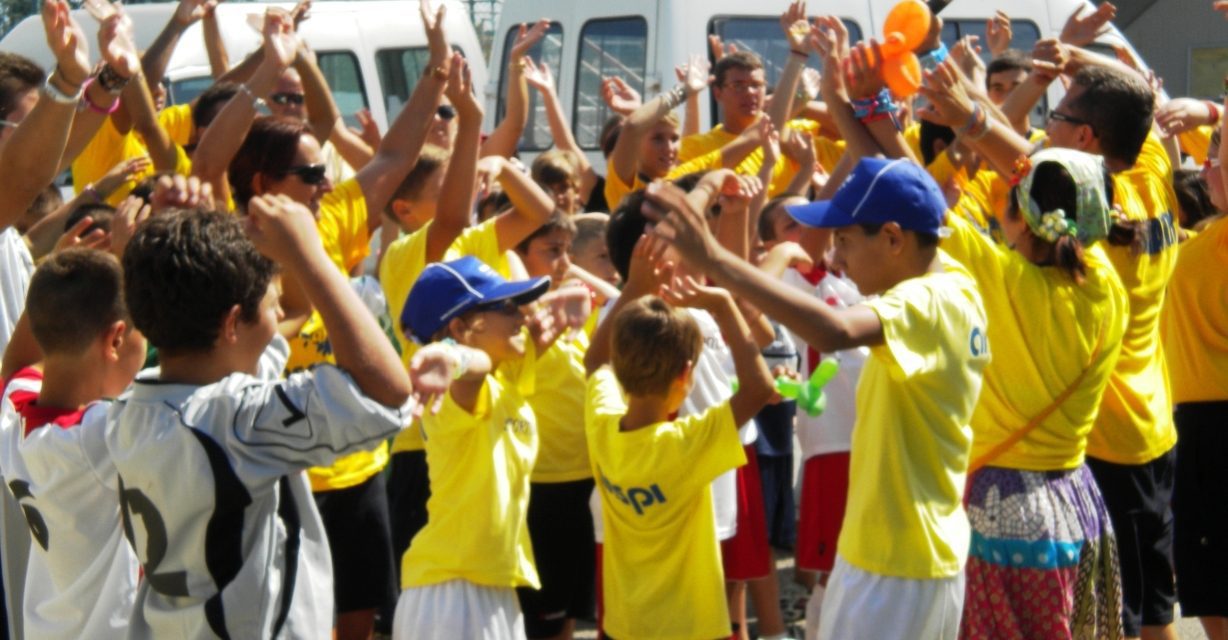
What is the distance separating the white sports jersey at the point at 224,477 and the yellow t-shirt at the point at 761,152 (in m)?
4.51

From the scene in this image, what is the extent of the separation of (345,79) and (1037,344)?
31.0ft

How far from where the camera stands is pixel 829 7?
10086 mm

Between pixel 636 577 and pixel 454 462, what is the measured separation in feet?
2.37

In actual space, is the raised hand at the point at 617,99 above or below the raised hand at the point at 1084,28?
below

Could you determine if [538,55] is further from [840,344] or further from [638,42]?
[840,344]

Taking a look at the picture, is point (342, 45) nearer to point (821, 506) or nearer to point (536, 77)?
point (536, 77)

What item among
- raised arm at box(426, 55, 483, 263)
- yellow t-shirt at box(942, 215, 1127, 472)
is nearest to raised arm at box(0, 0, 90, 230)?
raised arm at box(426, 55, 483, 263)

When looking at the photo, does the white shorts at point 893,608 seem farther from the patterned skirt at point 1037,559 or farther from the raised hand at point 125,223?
the raised hand at point 125,223

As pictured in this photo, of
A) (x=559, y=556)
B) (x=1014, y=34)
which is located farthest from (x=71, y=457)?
(x=1014, y=34)

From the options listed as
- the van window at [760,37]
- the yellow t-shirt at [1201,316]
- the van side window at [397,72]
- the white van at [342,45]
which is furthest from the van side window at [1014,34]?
the yellow t-shirt at [1201,316]

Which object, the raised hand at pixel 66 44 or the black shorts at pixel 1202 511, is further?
the black shorts at pixel 1202 511

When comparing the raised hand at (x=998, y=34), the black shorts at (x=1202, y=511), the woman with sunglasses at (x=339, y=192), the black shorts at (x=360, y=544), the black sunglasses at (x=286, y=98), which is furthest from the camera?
the raised hand at (x=998, y=34)

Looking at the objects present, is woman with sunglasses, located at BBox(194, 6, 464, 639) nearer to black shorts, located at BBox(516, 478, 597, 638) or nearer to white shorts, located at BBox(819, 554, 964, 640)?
black shorts, located at BBox(516, 478, 597, 638)

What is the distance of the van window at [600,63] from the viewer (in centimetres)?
985
